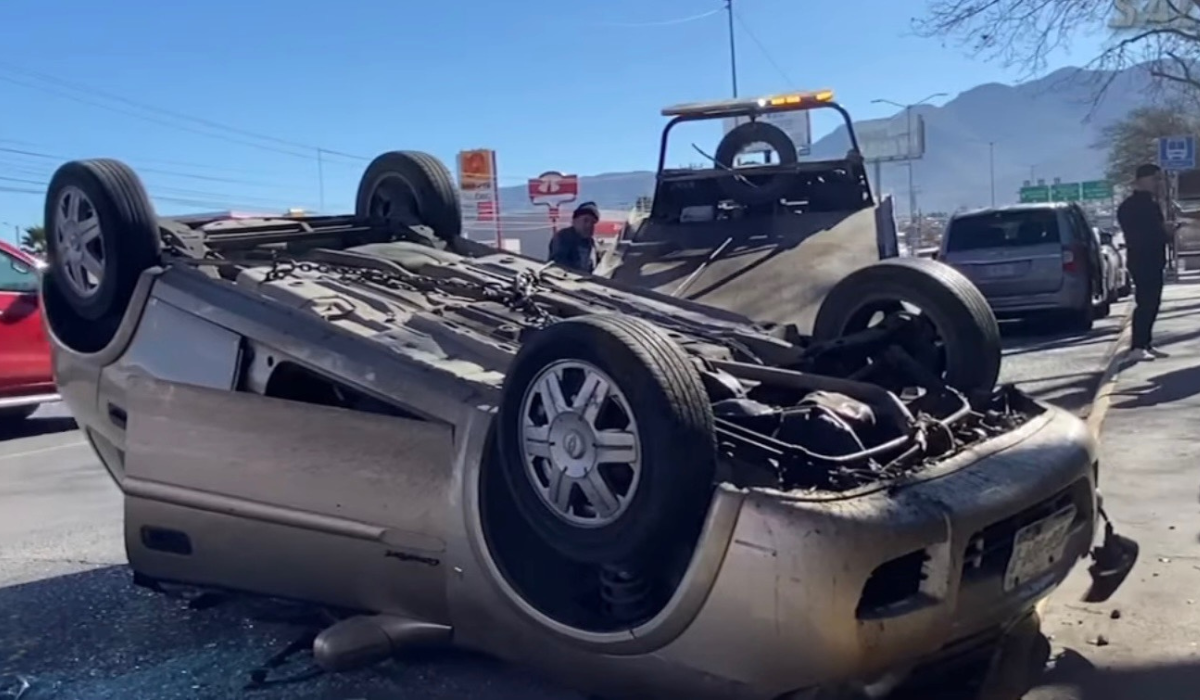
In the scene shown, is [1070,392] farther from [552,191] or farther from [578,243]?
[552,191]

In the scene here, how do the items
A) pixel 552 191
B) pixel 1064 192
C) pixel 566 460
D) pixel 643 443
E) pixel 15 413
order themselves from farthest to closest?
pixel 1064 192, pixel 552 191, pixel 15 413, pixel 566 460, pixel 643 443

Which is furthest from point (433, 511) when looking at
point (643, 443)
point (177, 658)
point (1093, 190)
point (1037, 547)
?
point (1093, 190)

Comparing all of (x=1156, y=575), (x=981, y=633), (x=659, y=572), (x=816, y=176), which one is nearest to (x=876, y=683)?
(x=981, y=633)

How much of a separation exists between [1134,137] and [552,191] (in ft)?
113

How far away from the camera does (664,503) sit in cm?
315

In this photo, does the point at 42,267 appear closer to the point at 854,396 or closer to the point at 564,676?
the point at 564,676

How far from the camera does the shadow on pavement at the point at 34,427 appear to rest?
432 inches

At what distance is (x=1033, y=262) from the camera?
1423cm

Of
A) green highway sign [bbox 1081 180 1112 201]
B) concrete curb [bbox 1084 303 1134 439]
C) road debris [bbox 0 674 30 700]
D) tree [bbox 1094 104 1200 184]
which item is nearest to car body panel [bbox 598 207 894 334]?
concrete curb [bbox 1084 303 1134 439]

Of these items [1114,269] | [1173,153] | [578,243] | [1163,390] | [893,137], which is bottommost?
[1163,390]

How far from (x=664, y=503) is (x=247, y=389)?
1649mm

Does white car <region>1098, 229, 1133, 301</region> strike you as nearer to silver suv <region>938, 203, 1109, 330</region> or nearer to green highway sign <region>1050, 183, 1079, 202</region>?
silver suv <region>938, 203, 1109, 330</region>

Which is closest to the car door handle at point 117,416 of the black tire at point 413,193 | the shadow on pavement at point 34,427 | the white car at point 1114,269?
the black tire at point 413,193

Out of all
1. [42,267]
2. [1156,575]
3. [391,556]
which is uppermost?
[42,267]
